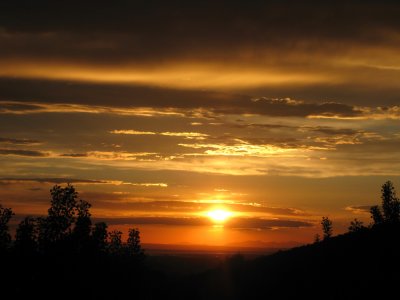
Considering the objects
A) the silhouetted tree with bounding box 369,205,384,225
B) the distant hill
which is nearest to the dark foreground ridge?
the distant hill

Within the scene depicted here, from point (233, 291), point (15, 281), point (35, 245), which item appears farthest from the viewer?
point (35, 245)

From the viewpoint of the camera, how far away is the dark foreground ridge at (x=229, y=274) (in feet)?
304

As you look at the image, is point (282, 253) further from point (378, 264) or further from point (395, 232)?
point (378, 264)

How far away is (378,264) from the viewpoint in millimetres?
93938

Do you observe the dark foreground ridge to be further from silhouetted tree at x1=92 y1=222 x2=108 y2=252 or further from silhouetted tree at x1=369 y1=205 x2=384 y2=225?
silhouetted tree at x1=369 y1=205 x2=384 y2=225

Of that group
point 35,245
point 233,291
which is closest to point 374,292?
point 233,291

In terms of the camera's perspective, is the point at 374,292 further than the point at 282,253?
No

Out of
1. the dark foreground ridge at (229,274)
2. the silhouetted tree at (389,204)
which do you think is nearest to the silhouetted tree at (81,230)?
the dark foreground ridge at (229,274)

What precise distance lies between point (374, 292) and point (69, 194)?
208 ft

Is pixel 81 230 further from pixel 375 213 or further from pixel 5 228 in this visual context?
pixel 375 213

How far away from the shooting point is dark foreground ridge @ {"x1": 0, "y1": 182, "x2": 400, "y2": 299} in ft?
304

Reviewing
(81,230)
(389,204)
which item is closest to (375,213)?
(389,204)

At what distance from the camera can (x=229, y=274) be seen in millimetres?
144875

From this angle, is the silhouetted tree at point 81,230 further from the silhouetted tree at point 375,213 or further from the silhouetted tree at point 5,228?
the silhouetted tree at point 375,213
